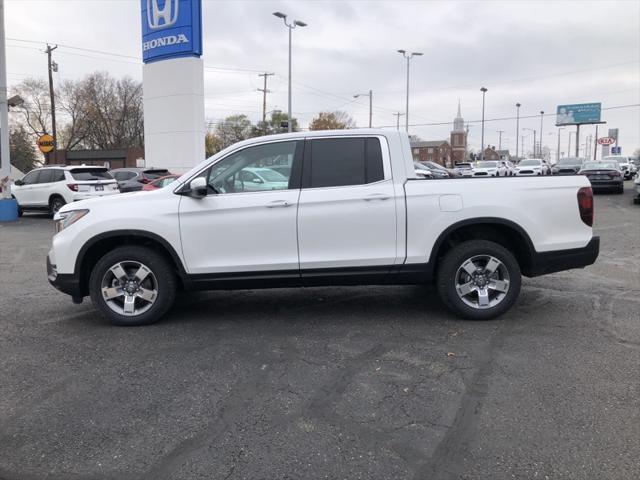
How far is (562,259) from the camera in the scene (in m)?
5.54

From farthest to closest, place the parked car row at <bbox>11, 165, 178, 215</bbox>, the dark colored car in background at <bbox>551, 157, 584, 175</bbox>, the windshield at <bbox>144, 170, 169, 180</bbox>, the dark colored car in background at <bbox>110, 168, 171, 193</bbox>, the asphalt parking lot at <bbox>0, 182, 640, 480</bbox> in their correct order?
1. the dark colored car in background at <bbox>551, 157, 584, 175</bbox>
2. the windshield at <bbox>144, 170, 169, 180</bbox>
3. the dark colored car in background at <bbox>110, 168, 171, 193</bbox>
4. the parked car row at <bbox>11, 165, 178, 215</bbox>
5. the asphalt parking lot at <bbox>0, 182, 640, 480</bbox>

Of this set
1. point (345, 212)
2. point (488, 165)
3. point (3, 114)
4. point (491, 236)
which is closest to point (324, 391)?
point (345, 212)

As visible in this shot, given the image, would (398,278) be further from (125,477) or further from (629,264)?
(629,264)

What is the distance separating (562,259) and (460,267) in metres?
1.07

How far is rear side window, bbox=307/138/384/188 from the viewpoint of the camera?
17.8 ft

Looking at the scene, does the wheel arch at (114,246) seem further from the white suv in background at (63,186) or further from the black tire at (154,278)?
the white suv in background at (63,186)

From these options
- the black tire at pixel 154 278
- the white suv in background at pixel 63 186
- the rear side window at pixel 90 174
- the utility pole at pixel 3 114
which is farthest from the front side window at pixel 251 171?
the utility pole at pixel 3 114

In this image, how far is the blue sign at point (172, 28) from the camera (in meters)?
23.9

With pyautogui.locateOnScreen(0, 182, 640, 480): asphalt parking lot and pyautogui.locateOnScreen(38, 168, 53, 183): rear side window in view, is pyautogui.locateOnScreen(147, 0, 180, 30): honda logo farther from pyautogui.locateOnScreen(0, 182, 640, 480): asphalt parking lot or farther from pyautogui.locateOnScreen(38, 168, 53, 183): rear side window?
pyautogui.locateOnScreen(0, 182, 640, 480): asphalt parking lot

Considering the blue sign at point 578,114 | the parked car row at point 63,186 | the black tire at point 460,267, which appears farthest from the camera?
the blue sign at point 578,114

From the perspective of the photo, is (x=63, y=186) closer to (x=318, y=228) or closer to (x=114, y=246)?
(x=114, y=246)

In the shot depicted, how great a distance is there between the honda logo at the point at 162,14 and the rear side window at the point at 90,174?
989 cm

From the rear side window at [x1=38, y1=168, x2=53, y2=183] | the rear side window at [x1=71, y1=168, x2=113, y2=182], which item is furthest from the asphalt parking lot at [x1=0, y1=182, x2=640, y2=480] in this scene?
the rear side window at [x1=38, y1=168, x2=53, y2=183]

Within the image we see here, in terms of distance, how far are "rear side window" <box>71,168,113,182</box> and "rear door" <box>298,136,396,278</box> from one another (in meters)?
13.9
